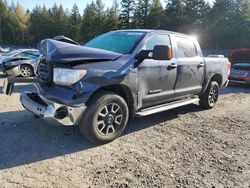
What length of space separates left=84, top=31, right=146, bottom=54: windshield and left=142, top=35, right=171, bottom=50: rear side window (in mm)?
165

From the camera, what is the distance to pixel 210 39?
46.2 m

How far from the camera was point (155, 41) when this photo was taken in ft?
17.3

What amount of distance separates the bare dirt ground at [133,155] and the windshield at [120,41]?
1565 mm

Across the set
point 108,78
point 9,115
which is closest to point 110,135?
point 108,78

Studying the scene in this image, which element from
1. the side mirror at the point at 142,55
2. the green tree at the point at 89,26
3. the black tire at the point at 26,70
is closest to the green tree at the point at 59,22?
the green tree at the point at 89,26

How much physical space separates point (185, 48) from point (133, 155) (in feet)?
9.75

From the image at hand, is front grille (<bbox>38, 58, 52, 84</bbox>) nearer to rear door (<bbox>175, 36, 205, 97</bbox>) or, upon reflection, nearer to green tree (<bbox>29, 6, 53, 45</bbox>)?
rear door (<bbox>175, 36, 205, 97</bbox>)

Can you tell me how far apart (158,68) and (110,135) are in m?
1.56

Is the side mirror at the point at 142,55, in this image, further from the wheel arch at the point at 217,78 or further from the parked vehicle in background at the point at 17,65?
the parked vehicle in background at the point at 17,65

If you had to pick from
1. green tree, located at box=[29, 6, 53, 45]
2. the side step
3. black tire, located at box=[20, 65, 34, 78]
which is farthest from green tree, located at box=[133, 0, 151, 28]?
the side step

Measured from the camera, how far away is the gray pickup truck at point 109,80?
4027mm

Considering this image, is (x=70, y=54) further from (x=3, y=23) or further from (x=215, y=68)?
(x=3, y=23)

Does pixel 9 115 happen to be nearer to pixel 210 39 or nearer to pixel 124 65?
pixel 124 65

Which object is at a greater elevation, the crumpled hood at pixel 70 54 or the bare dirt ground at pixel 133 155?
the crumpled hood at pixel 70 54
